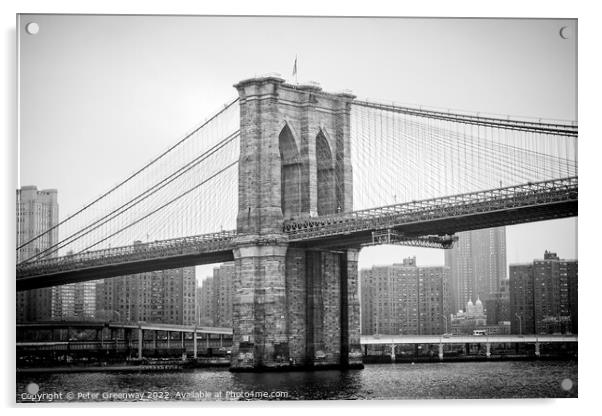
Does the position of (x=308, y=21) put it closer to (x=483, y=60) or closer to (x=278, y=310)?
(x=483, y=60)

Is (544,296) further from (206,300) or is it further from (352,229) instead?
(206,300)

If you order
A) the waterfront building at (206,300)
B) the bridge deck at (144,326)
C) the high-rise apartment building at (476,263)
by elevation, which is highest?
the high-rise apartment building at (476,263)

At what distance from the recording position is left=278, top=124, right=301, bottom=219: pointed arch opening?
58500 mm

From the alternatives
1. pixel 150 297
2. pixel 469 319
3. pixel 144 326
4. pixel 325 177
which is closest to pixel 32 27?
pixel 325 177

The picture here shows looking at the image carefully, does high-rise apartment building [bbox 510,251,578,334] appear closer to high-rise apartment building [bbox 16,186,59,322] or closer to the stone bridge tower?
the stone bridge tower

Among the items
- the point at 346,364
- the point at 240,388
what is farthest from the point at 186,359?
the point at 240,388

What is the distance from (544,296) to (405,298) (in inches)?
701

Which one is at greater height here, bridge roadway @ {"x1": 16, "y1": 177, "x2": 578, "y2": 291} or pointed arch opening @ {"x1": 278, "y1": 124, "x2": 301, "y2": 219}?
pointed arch opening @ {"x1": 278, "y1": 124, "x2": 301, "y2": 219}

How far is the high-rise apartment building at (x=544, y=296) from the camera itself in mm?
43969

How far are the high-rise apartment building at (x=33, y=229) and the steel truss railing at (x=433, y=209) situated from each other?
9.54 m

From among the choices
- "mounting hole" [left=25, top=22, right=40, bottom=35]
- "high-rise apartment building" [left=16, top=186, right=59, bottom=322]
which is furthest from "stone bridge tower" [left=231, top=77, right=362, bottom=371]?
"mounting hole" [left=25, top=22, right=40, bottom=35]

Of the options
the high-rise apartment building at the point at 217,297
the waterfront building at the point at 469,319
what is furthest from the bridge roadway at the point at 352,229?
the waterfront building at the point at 469,319

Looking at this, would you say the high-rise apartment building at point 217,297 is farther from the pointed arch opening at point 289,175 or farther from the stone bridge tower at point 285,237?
the stone bridge tower at point 285,237

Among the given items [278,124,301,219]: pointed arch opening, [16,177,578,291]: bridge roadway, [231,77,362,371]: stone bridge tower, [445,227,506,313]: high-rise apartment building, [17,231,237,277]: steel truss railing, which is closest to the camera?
[16,177,578,291]: bridge roadway
